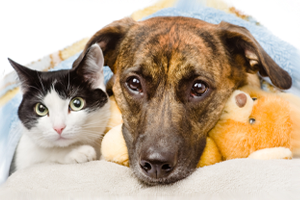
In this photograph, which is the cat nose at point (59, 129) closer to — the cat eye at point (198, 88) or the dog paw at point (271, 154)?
the cat eye at point (198, 88)

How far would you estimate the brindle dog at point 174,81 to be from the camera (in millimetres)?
1618

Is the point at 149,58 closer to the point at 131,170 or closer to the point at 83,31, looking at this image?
the point at 131,170

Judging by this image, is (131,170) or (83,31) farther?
(83,31)

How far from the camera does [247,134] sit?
1.77 meters

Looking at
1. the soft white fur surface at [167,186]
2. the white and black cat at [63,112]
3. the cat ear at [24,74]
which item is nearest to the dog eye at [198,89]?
the soft white fur surface at [167,186]

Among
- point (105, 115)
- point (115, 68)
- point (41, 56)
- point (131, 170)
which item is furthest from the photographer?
point (41, 56)

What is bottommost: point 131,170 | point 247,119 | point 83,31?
point 131,170

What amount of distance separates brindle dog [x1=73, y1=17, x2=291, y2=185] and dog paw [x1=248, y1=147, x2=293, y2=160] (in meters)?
0.32

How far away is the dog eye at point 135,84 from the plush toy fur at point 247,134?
335 millimetres

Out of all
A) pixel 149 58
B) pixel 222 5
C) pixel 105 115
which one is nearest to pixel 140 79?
pixel 149 58

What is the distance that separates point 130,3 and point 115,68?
0.77 metres

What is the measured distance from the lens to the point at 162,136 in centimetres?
160

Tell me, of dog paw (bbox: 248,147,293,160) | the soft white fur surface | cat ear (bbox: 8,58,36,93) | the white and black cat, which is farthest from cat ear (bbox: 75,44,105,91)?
dog paw (bbox: 248,147,293,160)

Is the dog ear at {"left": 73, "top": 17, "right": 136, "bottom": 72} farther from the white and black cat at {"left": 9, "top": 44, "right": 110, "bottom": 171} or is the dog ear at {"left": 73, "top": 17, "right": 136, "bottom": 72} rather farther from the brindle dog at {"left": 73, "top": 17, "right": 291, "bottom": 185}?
the white and black cat at {"left": 9, "top": 44, "right": 110, "bottom": 171}
